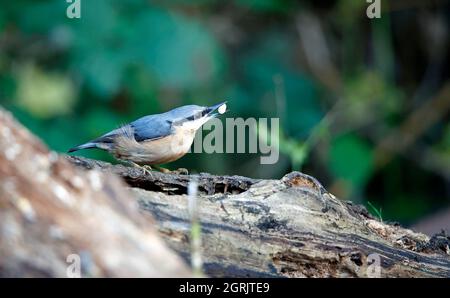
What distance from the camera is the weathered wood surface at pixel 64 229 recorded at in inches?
101

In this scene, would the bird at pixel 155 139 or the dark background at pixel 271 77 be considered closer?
the bird at pixel 155 139

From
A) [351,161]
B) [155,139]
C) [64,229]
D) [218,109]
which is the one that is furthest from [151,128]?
[351,161]

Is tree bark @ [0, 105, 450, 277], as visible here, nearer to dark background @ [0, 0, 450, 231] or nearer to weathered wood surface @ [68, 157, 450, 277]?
weathered wood surface @ [68, 157, 450, 277]

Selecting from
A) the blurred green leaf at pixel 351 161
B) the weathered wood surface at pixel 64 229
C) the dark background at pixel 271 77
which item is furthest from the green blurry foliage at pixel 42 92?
the weathered wood surface at pixel 64 229

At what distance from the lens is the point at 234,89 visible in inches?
289

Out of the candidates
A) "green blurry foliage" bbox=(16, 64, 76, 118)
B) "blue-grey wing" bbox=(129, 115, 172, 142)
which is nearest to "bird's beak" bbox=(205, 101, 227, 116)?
"blue-grey wing" bbox=(129, 115, 172, 142)

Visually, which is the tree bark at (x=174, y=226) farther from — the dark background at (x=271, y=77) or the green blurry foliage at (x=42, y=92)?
the green blurry foliage at (x=42, y=92)

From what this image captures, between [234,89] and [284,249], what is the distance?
394 cm

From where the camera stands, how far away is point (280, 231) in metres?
3.65

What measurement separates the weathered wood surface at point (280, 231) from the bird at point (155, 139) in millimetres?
756

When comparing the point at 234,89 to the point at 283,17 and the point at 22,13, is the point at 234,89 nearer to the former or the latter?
the point at 283,17

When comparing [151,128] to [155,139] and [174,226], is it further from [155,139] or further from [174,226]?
[174,226]

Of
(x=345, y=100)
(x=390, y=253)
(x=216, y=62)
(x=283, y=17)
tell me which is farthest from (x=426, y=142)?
(x=390, y=253)

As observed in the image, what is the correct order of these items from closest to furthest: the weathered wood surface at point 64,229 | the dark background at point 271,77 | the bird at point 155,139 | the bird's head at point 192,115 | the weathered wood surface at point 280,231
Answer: the weathered wood surface at point 64,229 → the weathered wood surface at point 280,231 → the bird at point 155,139 → the bird's head at point 192,115 → the dark background at point 271,77
